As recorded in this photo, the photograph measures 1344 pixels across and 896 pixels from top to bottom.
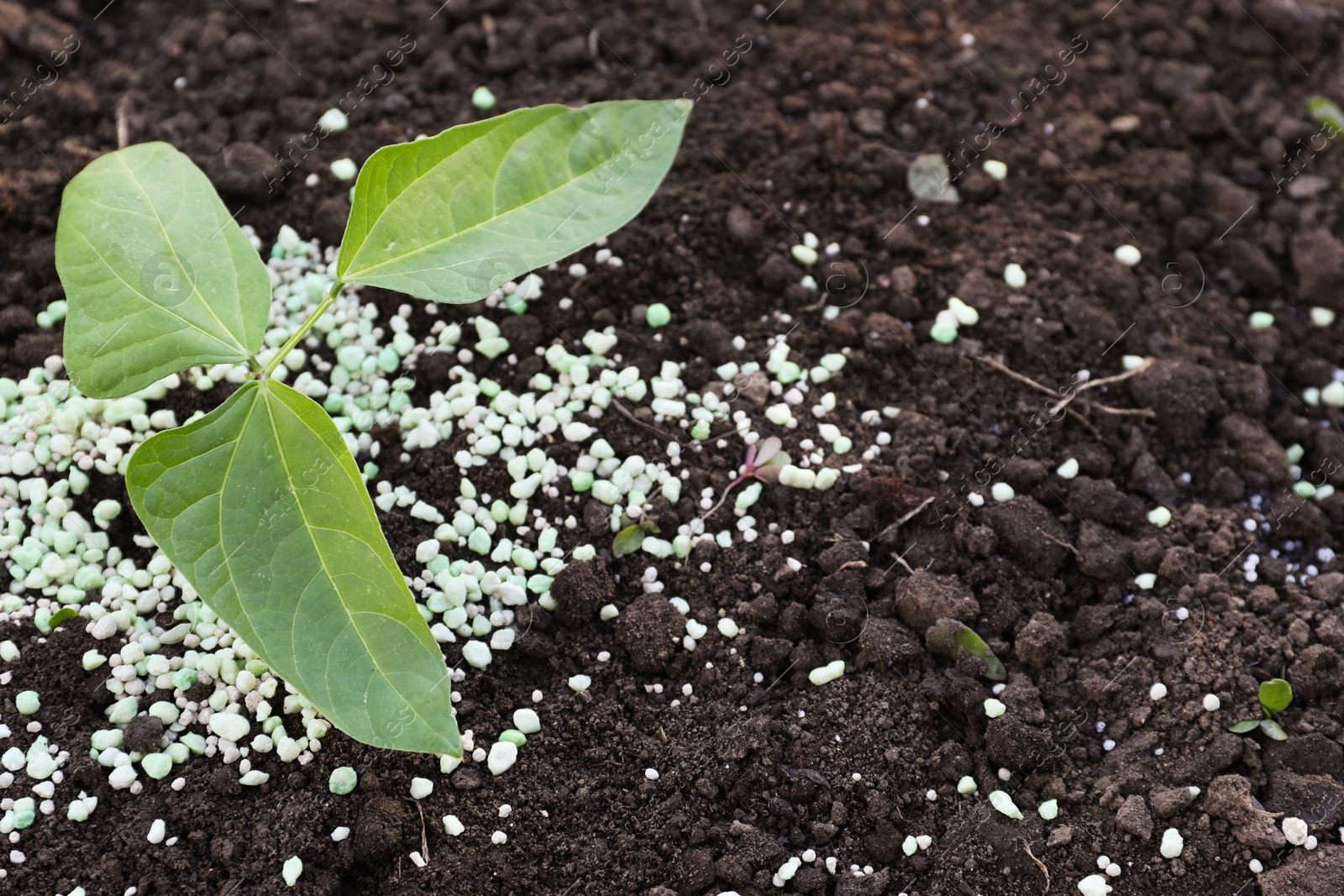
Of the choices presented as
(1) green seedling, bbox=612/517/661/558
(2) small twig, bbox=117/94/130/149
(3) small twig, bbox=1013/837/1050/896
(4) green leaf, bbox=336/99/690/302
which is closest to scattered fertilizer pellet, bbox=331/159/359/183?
(2) small twig, bbox=117/94/130/149

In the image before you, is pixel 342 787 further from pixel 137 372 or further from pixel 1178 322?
pixel 1178 322

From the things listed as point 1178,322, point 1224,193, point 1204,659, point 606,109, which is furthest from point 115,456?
point 1224,193

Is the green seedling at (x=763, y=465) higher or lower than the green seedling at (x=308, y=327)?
lower

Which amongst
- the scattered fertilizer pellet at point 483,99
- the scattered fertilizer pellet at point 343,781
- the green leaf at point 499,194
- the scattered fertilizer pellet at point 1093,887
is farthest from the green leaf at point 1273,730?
the scattered fertilizer pellet at point 483,99

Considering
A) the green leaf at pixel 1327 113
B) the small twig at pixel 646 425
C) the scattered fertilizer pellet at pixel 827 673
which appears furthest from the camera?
the green leaf at pixel 1327 113

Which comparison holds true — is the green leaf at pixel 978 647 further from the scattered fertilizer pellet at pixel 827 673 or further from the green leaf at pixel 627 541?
the green leaf at pixel 627 541

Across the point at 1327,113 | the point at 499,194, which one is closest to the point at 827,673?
the point at 499,194

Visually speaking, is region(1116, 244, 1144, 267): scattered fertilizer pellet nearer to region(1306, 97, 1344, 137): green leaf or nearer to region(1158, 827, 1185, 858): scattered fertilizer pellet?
region(1306, 97, 1344, 137): green leaf

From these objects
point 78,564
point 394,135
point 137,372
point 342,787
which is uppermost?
point 137,372
